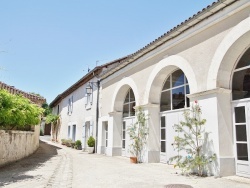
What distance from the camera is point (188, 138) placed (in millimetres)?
7609

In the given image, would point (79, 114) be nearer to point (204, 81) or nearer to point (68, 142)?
point (68, 142)

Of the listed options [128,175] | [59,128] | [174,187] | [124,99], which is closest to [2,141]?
[128,175]

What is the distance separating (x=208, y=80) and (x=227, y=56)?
0.84m

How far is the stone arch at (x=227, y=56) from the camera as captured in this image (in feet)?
21.6

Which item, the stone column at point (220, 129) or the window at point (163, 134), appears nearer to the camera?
the stone column at point (220, 129)

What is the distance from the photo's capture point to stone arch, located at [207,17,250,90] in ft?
21.6

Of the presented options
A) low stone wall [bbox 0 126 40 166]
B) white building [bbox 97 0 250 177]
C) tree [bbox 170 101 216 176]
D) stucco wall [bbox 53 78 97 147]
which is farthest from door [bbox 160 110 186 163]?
stucco wall [bbox 53 78 97 147]

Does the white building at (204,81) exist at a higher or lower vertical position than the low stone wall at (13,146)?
higher

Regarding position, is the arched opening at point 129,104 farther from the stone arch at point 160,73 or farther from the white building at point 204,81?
the stone arch at point 160,73

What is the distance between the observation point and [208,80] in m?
7.24

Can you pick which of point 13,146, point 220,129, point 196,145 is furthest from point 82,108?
point 220,129

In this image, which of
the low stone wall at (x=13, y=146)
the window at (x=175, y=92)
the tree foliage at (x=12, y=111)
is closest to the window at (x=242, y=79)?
the window at (x=175, y=92)

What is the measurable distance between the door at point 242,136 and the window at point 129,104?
21.1 ft

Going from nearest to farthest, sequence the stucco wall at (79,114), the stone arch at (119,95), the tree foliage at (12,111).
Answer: the tree foliage at (12,111) < the stone arch at (119,95) < the stucco wall at (79,114)
